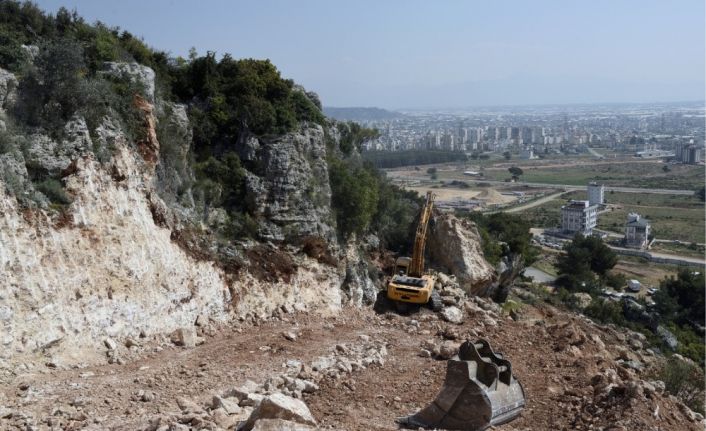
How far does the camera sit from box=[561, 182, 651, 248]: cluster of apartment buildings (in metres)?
72.4

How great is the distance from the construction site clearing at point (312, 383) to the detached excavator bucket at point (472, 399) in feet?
1.15

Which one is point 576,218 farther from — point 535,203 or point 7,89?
point 7,89

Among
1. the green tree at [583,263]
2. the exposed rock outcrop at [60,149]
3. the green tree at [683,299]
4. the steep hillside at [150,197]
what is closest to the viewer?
the steep hillside at [150,197]

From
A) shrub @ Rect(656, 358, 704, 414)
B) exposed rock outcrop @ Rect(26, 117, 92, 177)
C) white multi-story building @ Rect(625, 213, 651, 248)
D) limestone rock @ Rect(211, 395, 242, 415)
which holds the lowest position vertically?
white multi-story building @ Rect(625, 213, 651, 248)

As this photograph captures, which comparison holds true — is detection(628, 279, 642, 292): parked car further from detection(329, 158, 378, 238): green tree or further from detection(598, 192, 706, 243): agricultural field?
detection(329, 158, 378, 238): green tree

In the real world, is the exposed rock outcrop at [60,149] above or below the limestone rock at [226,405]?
above

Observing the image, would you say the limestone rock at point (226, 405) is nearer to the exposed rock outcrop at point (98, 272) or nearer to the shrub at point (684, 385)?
the exposed rock outcrop at point (98, 272)

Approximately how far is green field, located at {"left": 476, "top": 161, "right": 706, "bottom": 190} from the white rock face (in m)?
118

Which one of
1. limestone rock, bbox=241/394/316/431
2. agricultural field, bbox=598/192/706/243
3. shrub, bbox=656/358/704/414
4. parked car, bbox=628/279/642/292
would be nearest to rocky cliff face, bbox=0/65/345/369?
limestone rock, bbox=241/394/316/431

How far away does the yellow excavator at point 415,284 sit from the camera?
20.9 m

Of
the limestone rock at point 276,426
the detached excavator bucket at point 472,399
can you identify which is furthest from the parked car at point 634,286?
the limestone rock at point 276,426

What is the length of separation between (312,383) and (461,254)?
1485 centimetres

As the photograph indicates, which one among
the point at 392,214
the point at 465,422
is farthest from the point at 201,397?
the point at 392,214

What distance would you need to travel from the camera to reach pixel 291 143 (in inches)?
848
